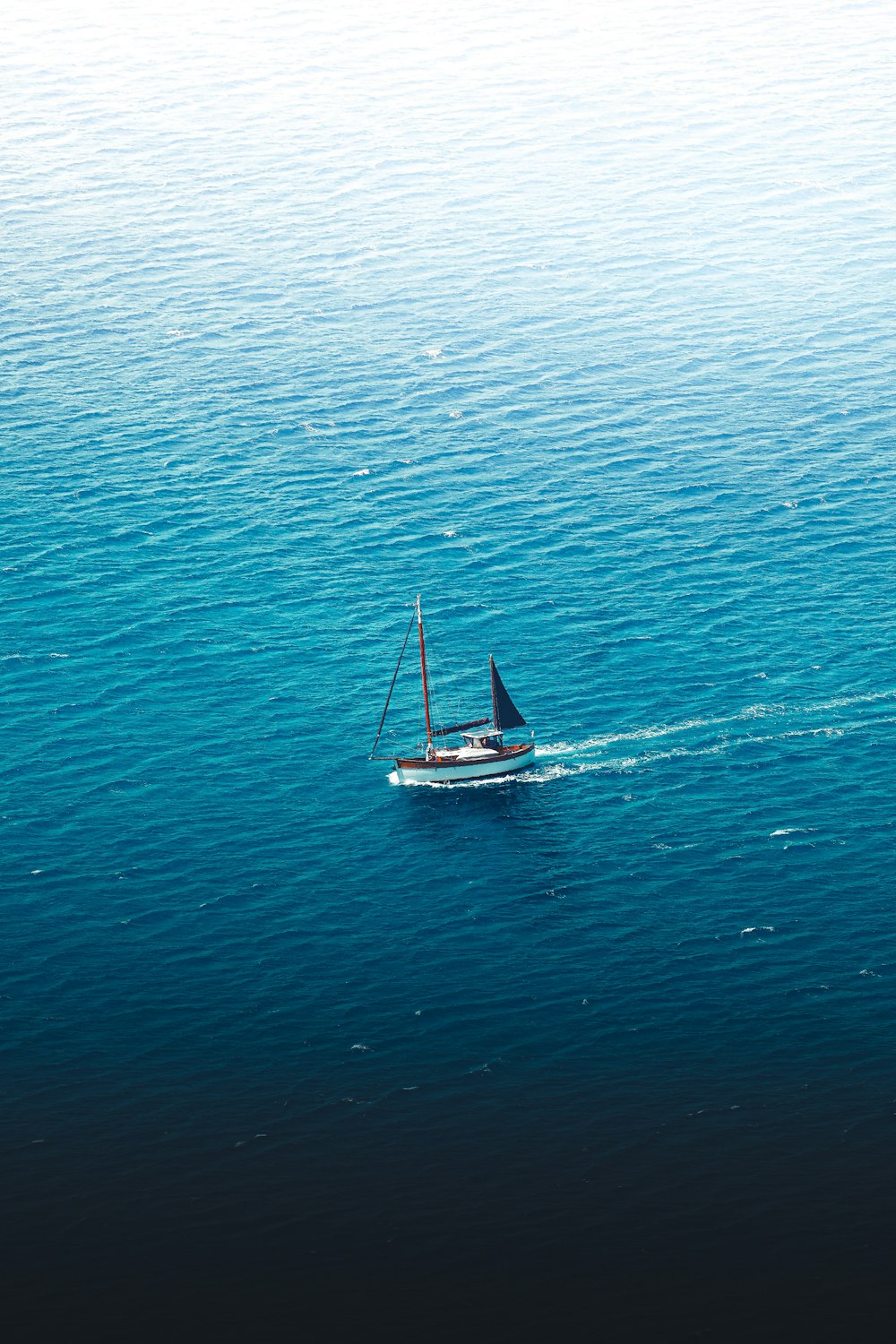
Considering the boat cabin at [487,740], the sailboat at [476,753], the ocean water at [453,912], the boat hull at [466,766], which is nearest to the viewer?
the ocean water at [453,912]

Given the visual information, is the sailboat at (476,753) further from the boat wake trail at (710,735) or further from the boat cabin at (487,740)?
the boat wake trail at (710,735)

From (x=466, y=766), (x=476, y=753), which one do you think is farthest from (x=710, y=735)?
(x=466, y=766)

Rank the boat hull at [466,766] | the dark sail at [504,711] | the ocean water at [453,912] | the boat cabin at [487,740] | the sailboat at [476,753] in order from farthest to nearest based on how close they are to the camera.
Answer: the boat cabin at [487,740]
the sailboat at [476,753]
the boat hull at [466,766]
the dark sail at [504,711]
the ocean water at [453,912]

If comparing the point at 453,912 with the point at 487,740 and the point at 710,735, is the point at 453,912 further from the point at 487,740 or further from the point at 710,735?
the point at 710,735

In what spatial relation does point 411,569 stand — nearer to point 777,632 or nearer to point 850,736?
point 777,632

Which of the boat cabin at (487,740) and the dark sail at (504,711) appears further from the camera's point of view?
the boat cabin at (487,740)

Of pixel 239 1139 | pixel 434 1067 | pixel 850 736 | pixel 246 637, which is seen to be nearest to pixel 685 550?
pixel 850 736

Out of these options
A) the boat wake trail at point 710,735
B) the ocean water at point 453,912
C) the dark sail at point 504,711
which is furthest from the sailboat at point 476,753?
the boat wake trail at point 710,735
